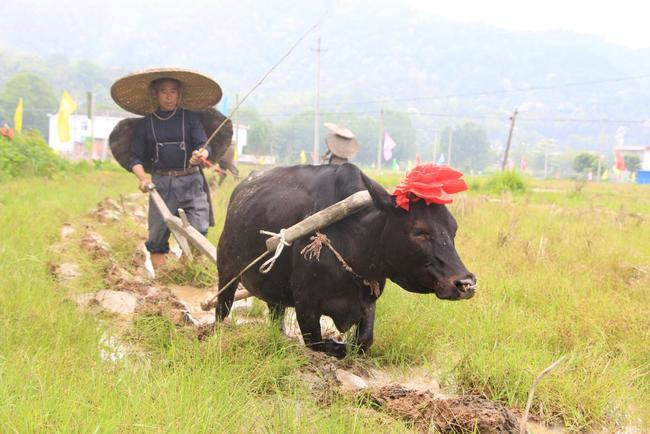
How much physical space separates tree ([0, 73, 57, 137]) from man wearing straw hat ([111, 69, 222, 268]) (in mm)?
78932

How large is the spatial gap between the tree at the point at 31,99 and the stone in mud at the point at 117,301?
80.1 m

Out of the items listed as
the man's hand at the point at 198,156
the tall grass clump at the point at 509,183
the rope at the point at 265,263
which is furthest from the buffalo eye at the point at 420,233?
the tall grass clump at the point at 509,183

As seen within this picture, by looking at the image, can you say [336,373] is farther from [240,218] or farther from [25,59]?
[25,59]

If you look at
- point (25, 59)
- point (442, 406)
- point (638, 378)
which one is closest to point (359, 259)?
point (442, 406)

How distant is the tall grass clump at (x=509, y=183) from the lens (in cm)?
1702

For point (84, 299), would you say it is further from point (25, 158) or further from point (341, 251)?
point (25, 158)

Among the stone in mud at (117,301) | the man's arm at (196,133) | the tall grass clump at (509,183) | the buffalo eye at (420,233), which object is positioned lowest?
the tall grass clump at (509,183)

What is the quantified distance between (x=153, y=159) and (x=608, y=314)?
3.85 meters

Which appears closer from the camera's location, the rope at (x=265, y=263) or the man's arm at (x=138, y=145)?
the rope at (x=265, y=263)

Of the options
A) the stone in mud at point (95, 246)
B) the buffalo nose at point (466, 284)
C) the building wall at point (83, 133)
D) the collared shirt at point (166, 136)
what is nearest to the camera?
the buffalo nose at point (466, 284)

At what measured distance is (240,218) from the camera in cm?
413

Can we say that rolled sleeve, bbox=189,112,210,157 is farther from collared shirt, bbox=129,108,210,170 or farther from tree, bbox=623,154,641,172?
tree, bbox=623,154,641,172

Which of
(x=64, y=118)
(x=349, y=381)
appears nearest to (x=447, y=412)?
(x=349, y=381)

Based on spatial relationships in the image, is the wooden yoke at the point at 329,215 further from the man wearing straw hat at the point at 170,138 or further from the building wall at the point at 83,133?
the building wall at the point at 83,133
